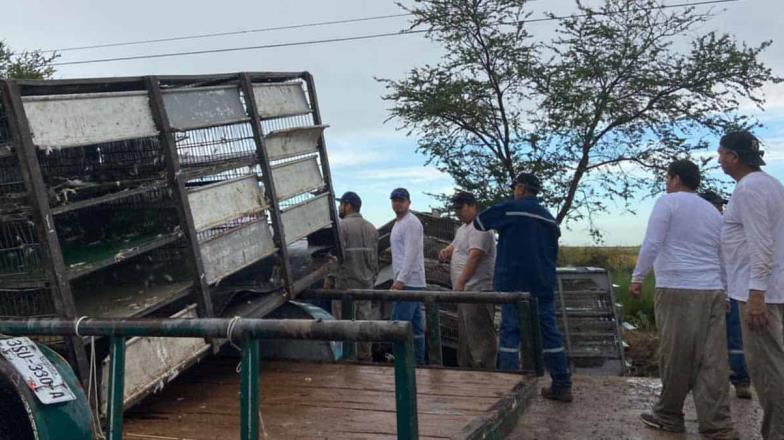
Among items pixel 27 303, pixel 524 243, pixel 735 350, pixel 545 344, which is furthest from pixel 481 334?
pixel 27 303

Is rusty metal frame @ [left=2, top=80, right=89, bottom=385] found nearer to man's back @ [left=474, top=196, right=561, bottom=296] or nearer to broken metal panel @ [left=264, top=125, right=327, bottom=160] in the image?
broken metal panel @ [left=264, top=125, right=327, bottom=160]

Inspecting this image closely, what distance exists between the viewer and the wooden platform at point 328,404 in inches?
126

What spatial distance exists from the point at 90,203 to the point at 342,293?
178cm

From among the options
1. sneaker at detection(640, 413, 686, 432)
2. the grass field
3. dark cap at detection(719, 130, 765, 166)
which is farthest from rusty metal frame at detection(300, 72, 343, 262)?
the grass field

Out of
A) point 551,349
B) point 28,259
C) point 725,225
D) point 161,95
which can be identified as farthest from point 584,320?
point 28,259

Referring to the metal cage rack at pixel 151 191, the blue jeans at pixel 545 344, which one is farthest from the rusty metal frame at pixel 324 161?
the blue jeans at pixel 545 344

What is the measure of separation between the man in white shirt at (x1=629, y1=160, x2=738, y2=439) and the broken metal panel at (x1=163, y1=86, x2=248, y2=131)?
2.73 metres

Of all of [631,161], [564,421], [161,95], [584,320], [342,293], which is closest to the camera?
[161,95]

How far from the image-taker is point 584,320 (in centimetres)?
748

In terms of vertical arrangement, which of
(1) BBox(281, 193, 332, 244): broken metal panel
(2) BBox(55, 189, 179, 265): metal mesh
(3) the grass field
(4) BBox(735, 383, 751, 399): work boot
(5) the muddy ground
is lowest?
(3) the grass field

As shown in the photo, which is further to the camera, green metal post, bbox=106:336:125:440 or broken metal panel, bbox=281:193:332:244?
broken metal panel, bbox=281:193:332:244

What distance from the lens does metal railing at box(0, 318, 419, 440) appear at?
227 cm

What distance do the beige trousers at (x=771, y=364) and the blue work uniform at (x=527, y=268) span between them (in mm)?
1536

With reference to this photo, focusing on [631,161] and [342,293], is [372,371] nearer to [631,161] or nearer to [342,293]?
[342,293]
